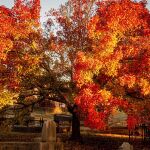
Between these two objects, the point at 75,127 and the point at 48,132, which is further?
the point at 75,127

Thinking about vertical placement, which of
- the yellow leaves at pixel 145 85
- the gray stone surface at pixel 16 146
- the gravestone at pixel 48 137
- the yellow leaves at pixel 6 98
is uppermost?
the yellow leaves at pixel 145 85

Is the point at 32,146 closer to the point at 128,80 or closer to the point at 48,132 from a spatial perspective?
the point at 48,132

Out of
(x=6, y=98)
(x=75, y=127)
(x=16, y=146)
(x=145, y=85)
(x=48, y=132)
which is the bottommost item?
(x=16, y=146)

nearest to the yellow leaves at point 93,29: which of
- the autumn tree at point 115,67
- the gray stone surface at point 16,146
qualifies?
the autumn tree at point 115,67

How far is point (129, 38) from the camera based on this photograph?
28.1 meters

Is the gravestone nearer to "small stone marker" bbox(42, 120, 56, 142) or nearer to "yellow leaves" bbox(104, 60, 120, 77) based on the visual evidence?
"small stone marker" bbox(42, 120, 56, 142)

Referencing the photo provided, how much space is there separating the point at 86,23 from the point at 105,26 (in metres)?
3.08

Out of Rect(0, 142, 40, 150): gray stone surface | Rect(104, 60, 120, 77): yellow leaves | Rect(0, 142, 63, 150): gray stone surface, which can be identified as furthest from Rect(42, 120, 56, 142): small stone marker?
Rect(104, 60, 120, 77): yellow leaves

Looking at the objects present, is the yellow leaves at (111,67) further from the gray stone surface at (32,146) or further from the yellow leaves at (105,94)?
the gray stone surface at (32,146)

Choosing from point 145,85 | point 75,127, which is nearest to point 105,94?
point 145,85

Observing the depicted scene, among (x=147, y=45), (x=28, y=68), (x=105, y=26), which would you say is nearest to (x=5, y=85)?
(x=28, y=68)

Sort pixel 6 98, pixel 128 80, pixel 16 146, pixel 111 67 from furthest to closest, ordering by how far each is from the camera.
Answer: pixel 6 98
pixel 128 80
pixel 111 67
pixel 16 146

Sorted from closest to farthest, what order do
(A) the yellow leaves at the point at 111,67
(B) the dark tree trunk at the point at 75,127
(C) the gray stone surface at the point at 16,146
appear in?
1. (C) the gray stone surface at the point at 16,146
2. (A) the yellow leaves at the point at 111,67
3. (B) the dark tree trunk at the point at 75,127

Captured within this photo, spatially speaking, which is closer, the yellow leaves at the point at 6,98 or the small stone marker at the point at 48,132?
the small stone marker at the point at 48,132
